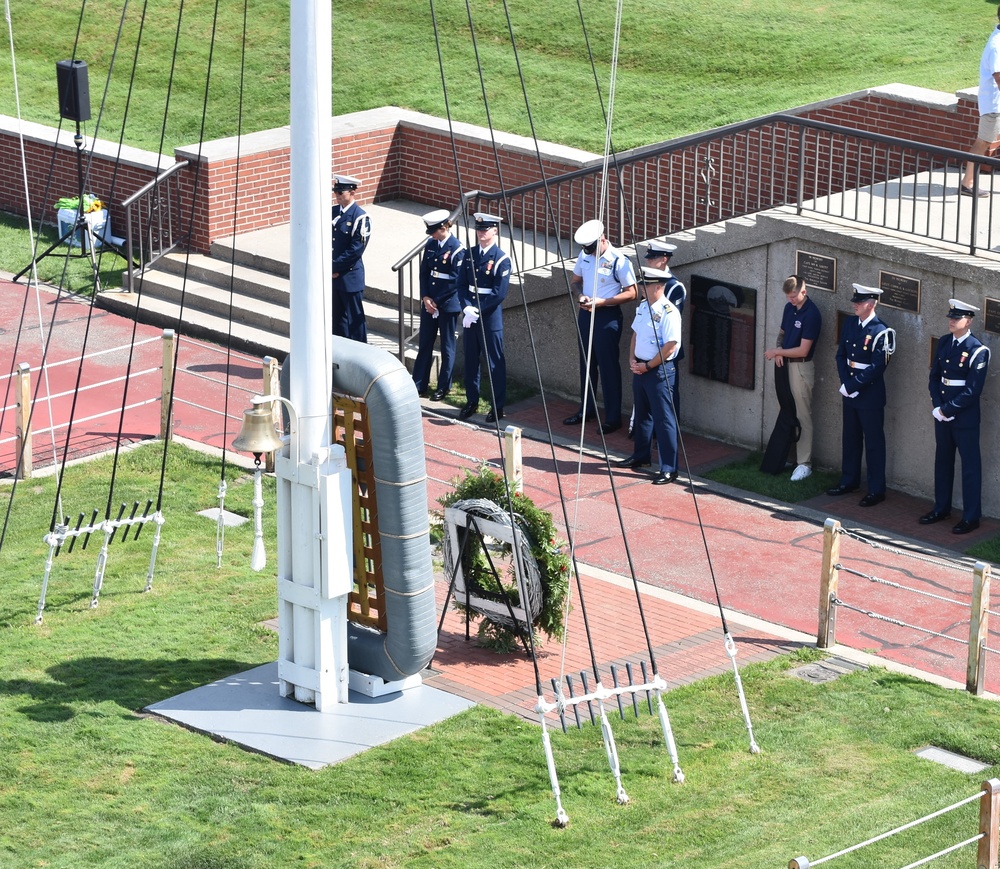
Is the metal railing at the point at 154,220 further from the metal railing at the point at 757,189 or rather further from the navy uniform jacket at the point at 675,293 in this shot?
the navy uniform jacket at the point at 675,293

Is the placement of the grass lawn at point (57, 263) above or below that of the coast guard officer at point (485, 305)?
below

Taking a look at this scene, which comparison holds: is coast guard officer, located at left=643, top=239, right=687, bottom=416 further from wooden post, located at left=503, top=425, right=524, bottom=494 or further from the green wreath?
the green wreath

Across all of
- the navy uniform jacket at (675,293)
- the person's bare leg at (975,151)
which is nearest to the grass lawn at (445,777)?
the navy uniform jacket at (675,293)

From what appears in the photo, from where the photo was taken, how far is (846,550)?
14.6 metres

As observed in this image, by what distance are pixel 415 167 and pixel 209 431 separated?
684 centimetres

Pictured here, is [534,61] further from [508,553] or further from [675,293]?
[508,553]

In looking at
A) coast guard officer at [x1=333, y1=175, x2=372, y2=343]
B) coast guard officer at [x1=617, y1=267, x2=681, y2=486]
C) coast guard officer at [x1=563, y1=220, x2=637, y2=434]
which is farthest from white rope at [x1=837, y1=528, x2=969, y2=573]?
coast guard officer at [x1=333, y1=175, x2=372, y2=343]

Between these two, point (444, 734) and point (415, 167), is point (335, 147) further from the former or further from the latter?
point (444, 734)

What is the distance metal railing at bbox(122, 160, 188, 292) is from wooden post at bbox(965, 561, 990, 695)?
1152cm

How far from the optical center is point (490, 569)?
12758 millimetres

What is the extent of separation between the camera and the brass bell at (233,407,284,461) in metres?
10.8

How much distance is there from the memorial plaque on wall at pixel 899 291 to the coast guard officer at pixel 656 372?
5.88ft

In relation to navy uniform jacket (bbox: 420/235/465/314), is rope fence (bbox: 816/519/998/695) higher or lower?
lower

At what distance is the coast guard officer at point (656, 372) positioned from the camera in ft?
53.3
